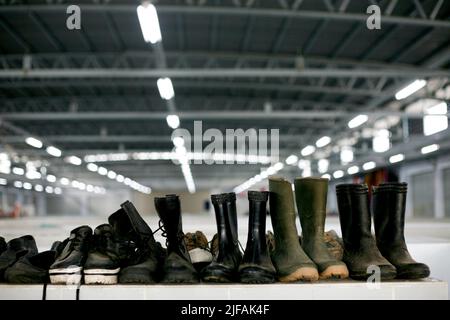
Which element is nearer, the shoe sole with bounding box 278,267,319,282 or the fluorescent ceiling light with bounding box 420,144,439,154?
the shoe sole with bounding box 278,267,319,282

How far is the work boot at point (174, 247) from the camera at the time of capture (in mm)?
1336

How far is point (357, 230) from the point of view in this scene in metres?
1.46

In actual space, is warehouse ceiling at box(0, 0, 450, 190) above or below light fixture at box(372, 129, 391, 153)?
above

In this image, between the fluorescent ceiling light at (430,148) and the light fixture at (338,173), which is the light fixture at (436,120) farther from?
the light fixture at (338,173)

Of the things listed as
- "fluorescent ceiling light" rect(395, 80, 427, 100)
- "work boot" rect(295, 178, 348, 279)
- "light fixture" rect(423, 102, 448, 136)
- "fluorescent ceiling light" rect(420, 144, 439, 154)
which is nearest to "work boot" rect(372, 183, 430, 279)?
"work boot" rect(295, 178, 348, 279)

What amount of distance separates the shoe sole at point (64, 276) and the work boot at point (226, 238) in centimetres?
37

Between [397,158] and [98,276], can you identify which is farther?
[397,158]

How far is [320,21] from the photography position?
8086mm

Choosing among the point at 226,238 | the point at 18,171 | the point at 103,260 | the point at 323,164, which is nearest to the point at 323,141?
the point at 323,164

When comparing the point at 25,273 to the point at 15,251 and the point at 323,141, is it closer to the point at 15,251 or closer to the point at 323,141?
the point at 15,251

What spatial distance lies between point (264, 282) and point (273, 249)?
18cm

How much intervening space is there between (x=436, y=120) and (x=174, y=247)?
13.2 metres

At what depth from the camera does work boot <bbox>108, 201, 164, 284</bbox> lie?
1352mm

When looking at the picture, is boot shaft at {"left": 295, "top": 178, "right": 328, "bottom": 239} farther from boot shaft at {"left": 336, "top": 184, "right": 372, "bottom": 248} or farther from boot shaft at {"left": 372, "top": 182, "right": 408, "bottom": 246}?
boot shaft at {"left": 372, "top": 182, "right": 408, "bottom": 246}
